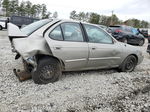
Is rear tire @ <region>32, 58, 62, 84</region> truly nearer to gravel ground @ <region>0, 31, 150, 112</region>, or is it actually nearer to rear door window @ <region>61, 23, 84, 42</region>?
gravel ground @ <region>0, 31, 150, 112</region>

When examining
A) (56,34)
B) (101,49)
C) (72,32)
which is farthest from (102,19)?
(56,34)

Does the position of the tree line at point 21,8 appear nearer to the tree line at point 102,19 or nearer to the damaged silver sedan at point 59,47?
the tree line at point 102,19

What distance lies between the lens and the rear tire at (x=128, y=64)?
4785 mm

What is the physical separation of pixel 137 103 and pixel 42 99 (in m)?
1.86

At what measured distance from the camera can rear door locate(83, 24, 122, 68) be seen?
3.98 m

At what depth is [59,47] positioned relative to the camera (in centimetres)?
341

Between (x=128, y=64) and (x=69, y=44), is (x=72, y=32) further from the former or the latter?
(x=128, y=64)

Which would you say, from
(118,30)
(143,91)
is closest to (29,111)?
(143,91)

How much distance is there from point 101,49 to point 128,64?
1.40m

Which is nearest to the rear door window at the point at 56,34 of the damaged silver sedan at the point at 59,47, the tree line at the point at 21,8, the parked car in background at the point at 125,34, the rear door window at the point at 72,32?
the damaged silver sedan at the point at 59,47

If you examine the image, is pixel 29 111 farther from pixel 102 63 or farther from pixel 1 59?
pixel 1 59

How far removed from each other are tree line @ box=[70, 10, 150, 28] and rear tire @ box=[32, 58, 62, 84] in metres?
45.1

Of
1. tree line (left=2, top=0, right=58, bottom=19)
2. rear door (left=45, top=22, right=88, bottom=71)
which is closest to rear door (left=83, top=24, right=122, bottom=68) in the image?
rear door (left=45, top=22, right=88, bottom=71)

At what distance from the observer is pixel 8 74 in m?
3.85
